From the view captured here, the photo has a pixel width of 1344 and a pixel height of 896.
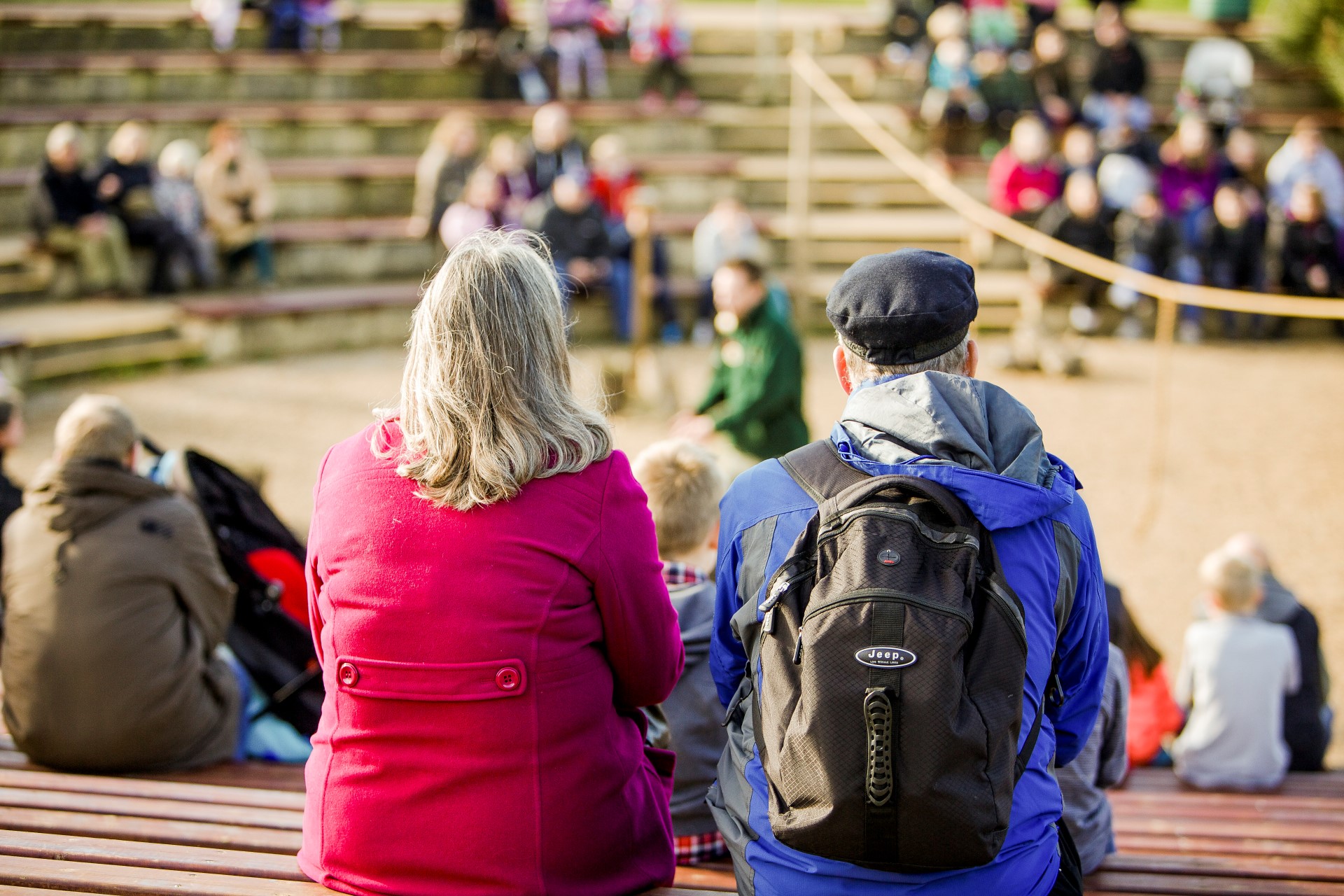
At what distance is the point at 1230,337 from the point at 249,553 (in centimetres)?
867

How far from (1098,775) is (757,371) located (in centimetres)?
291

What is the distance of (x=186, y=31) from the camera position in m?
12.5

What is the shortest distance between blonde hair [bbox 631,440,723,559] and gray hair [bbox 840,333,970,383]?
0.89 meters

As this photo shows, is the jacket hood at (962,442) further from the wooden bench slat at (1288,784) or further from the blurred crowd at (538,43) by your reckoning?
the blurred crowd at (538,43)

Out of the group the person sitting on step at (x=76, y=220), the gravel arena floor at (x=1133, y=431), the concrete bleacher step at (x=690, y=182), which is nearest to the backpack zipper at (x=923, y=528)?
the gravel arena floor at (x=1133, y=431)

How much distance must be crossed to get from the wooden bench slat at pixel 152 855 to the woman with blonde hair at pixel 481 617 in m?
0.26

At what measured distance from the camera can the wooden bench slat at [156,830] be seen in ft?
8.20

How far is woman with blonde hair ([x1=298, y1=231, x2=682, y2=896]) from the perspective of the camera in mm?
1973

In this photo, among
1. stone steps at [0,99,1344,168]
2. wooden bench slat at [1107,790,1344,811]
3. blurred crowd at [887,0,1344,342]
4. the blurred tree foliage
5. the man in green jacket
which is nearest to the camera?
wooden bench slat at [1107,790,1344,811]

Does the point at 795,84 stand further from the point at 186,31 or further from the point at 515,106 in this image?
the point at 186,31

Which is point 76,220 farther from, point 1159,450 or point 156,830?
point 156,830

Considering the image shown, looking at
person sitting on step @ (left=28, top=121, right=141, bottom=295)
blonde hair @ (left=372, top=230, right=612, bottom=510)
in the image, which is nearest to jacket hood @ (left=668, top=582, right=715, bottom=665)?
blonde hair @ (left=372, top=230, right=612, bottom=510)

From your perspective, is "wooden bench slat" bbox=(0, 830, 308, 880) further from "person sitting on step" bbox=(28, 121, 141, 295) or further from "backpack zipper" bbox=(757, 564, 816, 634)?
"person sitting on step" bbox=(28, 121, 141, 295)

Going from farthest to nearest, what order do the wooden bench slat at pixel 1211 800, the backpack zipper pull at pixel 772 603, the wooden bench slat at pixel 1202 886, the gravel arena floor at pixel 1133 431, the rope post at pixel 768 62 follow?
the rope post at pixel 768 62, the gravel arena floor at pixel 1133 431, the wooden bench slat at pixel 1211 800, the wooden bench slat at pixel 1202 886, the backpack zipper pull at pixel 772 603
